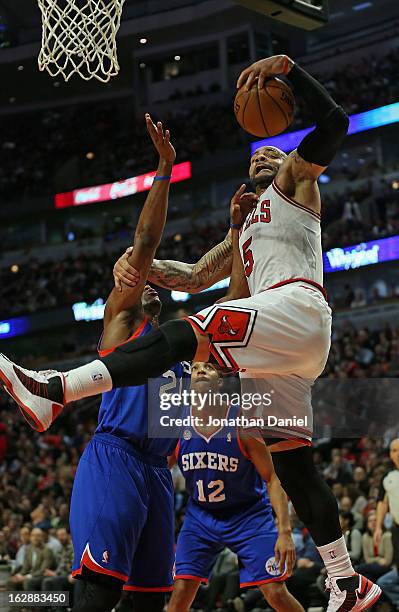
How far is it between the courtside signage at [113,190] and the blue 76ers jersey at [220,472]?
72.5 feet

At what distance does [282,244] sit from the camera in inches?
184

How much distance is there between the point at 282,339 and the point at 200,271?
1735 mm

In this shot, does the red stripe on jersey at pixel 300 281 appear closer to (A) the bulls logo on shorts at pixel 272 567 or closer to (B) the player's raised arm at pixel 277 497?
(B) the player's raised arm at pixel 277 497

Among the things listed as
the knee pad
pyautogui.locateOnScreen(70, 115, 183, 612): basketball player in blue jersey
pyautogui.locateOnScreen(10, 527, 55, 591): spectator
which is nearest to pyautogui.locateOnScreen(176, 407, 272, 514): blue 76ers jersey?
pyautogui.locateOnScreen(70, 115, 183, 612): basketball player in blue jersey

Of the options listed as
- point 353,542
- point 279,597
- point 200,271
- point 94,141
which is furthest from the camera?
point 94,141

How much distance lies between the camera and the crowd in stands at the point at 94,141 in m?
28.7

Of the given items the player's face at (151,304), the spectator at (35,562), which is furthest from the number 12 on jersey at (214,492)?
the spectator at (35,562)

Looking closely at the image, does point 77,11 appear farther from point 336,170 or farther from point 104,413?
point 336,170

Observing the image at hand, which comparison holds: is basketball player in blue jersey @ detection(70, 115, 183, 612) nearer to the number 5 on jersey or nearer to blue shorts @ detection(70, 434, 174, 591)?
blue shorts @ detection(70, 434, 174, 591)

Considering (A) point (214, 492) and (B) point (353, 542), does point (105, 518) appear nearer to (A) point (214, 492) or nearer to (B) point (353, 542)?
(A) point (214, 492)

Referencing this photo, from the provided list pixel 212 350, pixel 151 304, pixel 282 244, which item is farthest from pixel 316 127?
pixel 151 304

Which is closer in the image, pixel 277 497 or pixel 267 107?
pixel 267 107

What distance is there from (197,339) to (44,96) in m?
30.4

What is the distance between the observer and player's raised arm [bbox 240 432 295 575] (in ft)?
18.0
